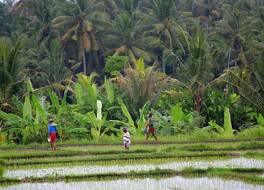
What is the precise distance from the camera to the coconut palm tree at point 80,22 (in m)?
33.7

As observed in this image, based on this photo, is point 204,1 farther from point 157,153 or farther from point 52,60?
point 157,153

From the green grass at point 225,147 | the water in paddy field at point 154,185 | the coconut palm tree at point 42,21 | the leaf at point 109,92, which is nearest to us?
the water in paddy field at point 154,185

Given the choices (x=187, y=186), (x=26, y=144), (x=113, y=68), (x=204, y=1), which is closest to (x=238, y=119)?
(x=26, y=144)

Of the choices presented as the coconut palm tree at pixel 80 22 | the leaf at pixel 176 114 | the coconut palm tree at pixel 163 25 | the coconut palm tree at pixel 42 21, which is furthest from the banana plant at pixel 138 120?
the coconut palm tree at pixel 42 21

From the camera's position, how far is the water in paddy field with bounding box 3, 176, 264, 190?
33.7ft

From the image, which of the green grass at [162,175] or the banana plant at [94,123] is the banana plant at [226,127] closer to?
the banana plant at [94,123]

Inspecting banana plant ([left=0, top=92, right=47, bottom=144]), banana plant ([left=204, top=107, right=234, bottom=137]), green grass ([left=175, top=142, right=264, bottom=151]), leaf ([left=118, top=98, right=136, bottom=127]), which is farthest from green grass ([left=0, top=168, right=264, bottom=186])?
leaf ([left=118, top=98, right=136, bottom=127])

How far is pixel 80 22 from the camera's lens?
33906 millimetres

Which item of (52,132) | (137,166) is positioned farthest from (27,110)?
(137,166)

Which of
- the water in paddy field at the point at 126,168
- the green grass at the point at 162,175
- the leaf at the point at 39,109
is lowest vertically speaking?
the green grass at the point at 162,175

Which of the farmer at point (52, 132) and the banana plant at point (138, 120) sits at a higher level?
the banana plant at point (138, 120)

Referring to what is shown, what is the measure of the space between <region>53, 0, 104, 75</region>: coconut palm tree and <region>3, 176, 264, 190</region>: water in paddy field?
23.1 m

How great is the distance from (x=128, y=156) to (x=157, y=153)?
30.7 inches

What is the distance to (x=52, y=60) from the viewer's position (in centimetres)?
3050
